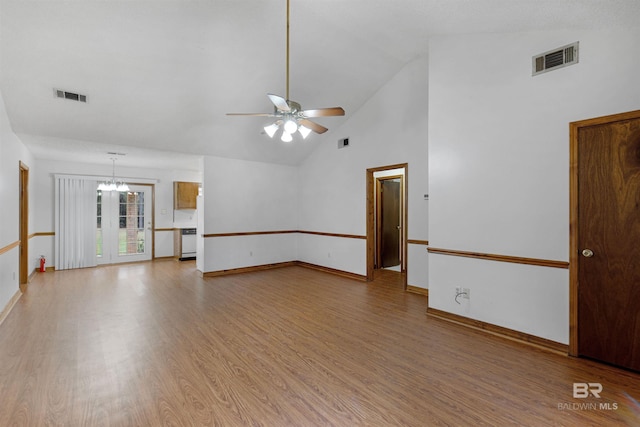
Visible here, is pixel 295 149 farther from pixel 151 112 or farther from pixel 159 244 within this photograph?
pixel 159 244

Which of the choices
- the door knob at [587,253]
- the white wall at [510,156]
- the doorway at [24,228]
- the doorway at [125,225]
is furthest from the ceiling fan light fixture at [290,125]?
the doorway at [125,225]

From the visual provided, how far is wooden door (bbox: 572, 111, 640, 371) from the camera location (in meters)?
2.45

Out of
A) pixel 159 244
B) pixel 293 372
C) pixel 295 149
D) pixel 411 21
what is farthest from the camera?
pixel 159 244

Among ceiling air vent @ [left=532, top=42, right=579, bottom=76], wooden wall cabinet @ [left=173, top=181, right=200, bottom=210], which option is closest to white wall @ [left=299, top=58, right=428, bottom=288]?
ceiling air vent @ [left=532, top=42, right=579, bottom=76]

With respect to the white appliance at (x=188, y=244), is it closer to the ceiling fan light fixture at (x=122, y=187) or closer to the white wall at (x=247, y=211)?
the ceiling fan light fixture at (x=122, y=187)

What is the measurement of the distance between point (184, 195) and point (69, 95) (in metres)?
4.42

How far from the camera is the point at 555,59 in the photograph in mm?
2855

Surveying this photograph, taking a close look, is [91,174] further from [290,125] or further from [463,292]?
[463,292]

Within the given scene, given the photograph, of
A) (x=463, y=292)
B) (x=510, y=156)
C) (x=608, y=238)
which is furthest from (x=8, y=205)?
(x=608, y=238)

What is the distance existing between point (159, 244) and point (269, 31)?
656 cm

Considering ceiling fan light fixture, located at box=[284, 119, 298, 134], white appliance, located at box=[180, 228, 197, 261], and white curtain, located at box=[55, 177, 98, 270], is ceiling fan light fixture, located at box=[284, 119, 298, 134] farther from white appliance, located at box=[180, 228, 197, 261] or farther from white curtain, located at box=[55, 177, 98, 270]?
white curtain, located at box=[55, 177, 98, 270]

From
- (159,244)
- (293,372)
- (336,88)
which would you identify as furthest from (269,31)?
(159,244)

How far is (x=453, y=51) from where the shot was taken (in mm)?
3605

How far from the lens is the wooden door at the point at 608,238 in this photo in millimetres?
2451
